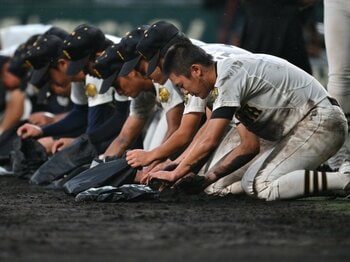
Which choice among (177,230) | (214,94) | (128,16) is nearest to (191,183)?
(214,94)

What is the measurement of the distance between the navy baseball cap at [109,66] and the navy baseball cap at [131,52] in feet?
0.42

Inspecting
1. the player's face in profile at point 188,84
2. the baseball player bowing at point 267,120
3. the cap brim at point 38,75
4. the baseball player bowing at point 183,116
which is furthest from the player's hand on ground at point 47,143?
the player's face in profile at point 188,84

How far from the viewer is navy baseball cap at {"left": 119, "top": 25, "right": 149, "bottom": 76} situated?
8.05 m

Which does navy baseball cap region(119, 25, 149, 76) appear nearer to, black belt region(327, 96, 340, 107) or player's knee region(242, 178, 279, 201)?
player's knee region(242, 178, 279, 201)

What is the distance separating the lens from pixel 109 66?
8.38m

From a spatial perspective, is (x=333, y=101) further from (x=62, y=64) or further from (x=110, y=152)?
(x=62, y=64)

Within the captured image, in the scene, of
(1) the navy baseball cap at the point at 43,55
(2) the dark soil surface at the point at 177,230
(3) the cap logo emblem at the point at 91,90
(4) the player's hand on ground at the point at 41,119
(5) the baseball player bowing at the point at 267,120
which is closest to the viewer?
(2) the dark soil surface at the point at 177,230

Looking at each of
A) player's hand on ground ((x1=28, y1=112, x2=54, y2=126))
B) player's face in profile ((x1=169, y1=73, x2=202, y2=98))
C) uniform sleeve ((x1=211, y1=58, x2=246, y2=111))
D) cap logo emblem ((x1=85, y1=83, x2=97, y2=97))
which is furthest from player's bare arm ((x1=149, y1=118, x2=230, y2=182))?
player's hand on ground ((x1=28, y1=112, x2=54, y2=126))

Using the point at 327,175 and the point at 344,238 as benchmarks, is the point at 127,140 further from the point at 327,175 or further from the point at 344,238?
the point at 344,238

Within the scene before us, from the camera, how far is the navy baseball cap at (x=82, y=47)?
8.98 metres

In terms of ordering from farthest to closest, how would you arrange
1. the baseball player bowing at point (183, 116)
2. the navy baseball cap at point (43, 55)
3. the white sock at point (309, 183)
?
1. the navy baseball cap at point (43, 55)
2. the baseball player bowing at point (183, 116)
3. the white sock at point (309, 183)

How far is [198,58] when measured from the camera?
6852mm

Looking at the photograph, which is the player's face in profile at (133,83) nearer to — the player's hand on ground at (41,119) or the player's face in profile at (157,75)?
the player's face in profile at (157,75)

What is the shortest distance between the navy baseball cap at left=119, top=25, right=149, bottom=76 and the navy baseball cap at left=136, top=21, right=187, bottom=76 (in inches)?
12.4
